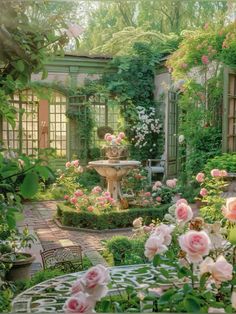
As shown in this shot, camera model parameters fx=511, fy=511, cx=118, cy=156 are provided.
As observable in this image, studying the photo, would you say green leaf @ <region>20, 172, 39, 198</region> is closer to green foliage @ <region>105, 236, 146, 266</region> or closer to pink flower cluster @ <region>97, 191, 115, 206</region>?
green foliage @ <region>105, 236, 146, 266</region>

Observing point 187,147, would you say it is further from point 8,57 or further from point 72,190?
point 8,57

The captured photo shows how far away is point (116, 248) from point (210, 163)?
9.47 feet

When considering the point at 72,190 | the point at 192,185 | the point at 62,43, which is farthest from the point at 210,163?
the point at 62,43

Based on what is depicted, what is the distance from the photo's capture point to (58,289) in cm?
184

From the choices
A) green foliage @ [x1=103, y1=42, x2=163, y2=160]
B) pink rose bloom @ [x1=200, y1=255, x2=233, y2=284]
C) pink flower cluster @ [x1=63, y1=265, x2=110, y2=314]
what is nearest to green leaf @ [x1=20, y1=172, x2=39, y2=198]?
pink flower cluster @ [x1=63, y1=265, x2=110, y2=314]

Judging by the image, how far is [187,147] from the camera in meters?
7.95

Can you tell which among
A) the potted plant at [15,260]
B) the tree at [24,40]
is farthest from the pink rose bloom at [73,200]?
the tree at [24,40]

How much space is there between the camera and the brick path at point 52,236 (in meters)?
4.66

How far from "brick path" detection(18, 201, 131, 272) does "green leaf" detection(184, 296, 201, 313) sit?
2694mm

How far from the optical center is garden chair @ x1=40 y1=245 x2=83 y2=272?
3.28m

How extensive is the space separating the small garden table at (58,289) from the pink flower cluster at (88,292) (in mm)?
378

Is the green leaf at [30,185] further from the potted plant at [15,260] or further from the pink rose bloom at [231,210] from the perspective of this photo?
the potted plant at [15,260]

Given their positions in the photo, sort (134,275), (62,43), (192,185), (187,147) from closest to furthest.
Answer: (62,43), (134,275), (192,185), (187,147)

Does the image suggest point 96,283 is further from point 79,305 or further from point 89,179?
point 89,179
